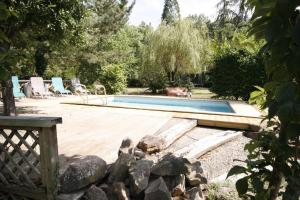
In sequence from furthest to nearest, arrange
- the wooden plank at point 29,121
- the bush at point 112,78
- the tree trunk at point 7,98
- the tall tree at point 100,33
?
1. the bush at point 112,78
2. the tall tree at point 100,33
3. the tree trunk at point 7,98
4. the wooden plank at point 29,121

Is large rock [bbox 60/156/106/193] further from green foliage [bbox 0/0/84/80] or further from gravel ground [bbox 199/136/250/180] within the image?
green foliage [bbox 0/0/84/80]

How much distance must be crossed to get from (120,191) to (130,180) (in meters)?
0.20

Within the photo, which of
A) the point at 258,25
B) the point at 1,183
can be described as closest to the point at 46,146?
the point at 1,183

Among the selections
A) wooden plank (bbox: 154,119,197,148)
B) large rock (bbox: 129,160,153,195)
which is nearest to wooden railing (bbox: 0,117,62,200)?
large rock (bbox: 129,160,153,195)

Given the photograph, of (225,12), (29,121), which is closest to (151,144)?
(29,121)

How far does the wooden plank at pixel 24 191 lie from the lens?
3082mm

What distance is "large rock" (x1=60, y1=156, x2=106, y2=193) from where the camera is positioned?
3.13 metres

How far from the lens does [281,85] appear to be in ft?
3.66

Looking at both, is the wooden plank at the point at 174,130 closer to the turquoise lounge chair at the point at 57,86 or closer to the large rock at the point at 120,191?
the large rock at the point at 120,191

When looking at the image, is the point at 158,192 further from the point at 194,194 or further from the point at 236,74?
the point at 236,74

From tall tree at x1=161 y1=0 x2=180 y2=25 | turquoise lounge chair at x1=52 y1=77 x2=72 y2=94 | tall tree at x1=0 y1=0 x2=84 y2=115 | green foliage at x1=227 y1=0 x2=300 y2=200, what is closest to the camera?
green foliage at x1=227 y1=0 x2=300 y2=200

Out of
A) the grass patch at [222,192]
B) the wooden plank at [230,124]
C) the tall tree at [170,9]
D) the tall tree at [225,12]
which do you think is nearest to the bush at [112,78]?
the wooden plank at [230,124]

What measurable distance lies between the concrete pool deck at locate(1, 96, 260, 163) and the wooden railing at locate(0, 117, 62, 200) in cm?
118

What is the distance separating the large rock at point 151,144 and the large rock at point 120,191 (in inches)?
71.7
